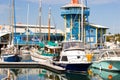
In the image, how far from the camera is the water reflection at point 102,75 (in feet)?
136

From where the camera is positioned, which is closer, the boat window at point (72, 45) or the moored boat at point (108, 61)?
the moored boat at point (108, 61)

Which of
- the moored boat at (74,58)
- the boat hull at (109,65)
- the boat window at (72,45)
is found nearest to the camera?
the moored boat at (74,58)

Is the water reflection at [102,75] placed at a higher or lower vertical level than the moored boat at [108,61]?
lower

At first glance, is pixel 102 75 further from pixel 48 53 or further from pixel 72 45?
pixel 48 53

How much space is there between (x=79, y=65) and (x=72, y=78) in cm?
309

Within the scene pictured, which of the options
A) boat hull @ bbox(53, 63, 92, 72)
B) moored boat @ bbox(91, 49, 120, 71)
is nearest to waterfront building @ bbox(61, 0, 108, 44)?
moored boat @ bbox(91, 49, 120, 71)

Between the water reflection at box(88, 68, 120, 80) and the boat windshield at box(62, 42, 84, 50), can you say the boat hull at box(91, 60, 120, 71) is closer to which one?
the water reflection at box(88, 68, 120, 80)

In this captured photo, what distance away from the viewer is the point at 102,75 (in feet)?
147

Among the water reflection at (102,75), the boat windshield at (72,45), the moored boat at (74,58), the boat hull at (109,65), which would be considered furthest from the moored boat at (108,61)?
the boat windshield at (72,45)

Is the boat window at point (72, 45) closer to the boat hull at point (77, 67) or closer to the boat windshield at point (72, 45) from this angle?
the boat windshield at point (72, 45)

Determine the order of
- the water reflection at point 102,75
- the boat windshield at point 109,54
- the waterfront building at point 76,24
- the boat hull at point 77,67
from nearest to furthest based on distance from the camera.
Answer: the water reflection at point 102,75 → the boat hull at point 77,67 → the boat windshield at point 109,54 → the waterfront building at point 76,24

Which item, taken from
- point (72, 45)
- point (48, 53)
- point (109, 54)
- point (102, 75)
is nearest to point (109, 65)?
point (109, 54)

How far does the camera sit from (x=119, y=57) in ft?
147

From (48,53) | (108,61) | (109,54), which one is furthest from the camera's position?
(48,53)
